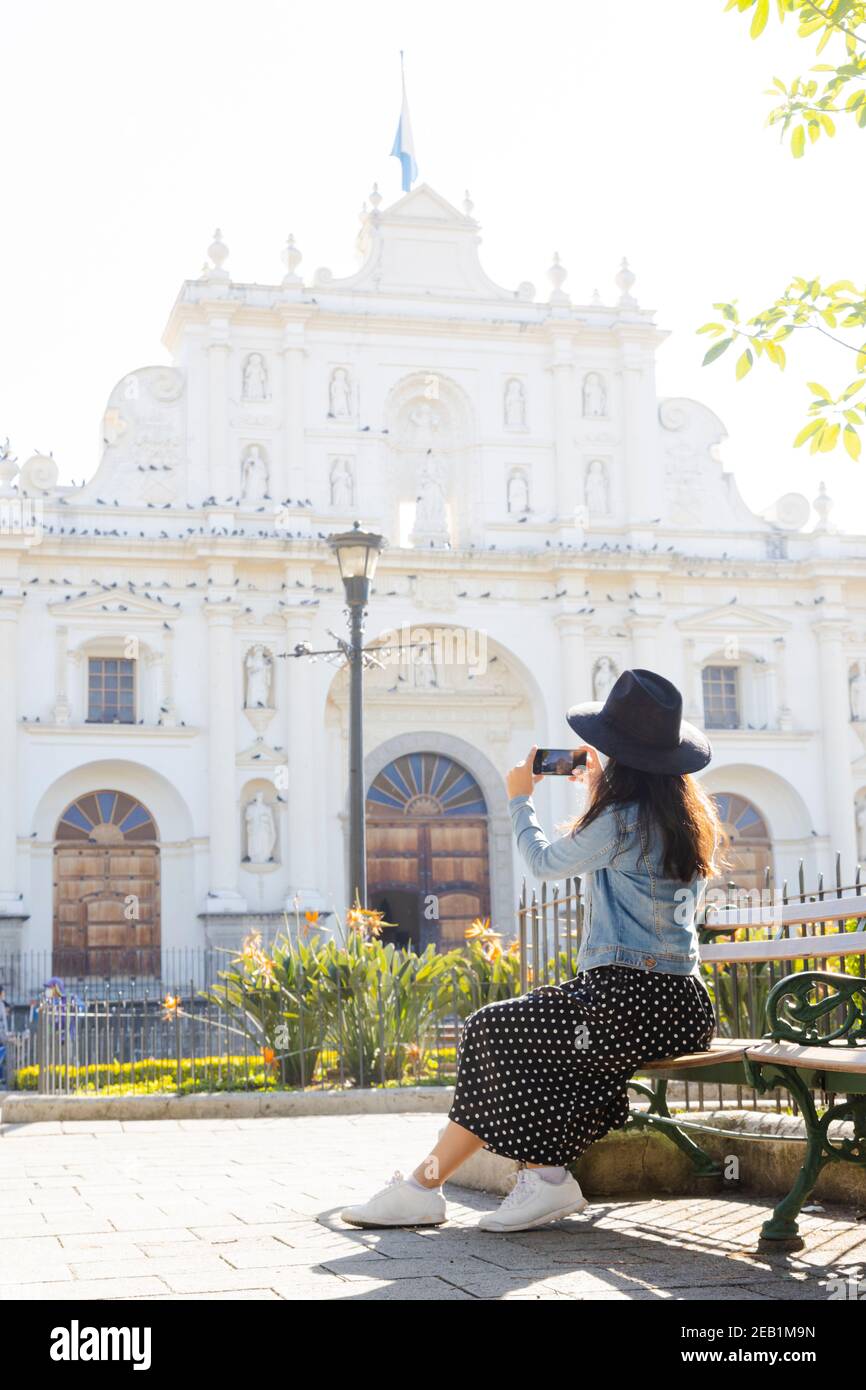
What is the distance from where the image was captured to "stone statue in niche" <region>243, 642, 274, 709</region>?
26.4 meters

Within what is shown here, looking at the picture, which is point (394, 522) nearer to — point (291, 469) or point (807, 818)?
point (291, 469)

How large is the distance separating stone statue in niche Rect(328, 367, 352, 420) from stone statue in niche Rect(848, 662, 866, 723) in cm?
1015

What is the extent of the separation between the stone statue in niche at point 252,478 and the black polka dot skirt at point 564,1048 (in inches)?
895

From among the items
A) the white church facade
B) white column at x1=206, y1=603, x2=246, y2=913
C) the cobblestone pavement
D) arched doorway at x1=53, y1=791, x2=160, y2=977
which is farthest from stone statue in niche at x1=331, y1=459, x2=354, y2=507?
the cobblestone pavement

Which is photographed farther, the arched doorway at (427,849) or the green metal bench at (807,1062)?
the arched doorway at (427,849)

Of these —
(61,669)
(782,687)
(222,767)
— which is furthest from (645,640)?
(61,669)

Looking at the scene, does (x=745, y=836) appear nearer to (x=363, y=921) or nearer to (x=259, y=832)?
(x=259, y=832)

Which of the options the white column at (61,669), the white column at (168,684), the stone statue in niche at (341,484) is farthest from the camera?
the stone statue in niche at (341,484)

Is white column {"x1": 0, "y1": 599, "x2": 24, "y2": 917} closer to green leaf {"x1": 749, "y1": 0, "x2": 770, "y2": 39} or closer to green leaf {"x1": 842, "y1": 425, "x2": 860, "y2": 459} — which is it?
green leaf {"x1": 842, "y1": 425, "x2": 860, "y2": 459}

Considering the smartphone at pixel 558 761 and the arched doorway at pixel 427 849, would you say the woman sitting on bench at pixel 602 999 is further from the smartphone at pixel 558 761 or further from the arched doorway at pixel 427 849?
the arched doorway at pixel 427 849

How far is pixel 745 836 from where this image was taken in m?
28.6

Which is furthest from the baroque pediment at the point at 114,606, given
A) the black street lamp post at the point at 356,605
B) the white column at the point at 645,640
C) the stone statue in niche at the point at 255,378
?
the black street lamp post at the point at 356,605

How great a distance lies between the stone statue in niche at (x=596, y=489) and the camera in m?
28.6

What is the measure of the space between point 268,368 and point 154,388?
1.96 metres
